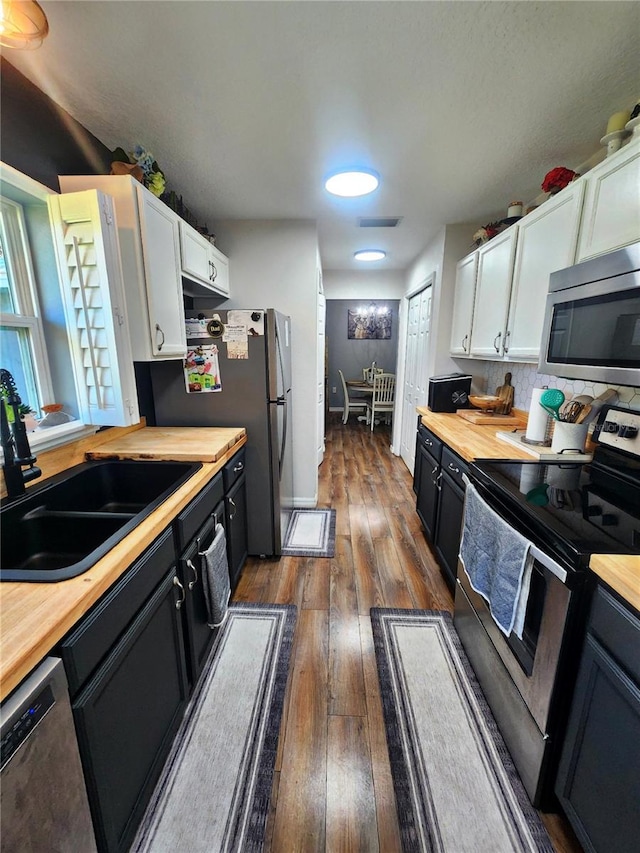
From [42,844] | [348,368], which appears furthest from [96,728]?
[348,368]

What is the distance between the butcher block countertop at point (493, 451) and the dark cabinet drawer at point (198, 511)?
120 cm

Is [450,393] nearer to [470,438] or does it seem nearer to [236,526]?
[470,438]

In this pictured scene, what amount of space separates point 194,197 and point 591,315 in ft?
7.80

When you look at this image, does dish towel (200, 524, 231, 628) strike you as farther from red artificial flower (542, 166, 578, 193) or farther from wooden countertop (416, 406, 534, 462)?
red artificial flower (542, 166, 578, 193)

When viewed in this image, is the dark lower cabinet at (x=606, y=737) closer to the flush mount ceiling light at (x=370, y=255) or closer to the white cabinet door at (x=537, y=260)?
the white cabinet door at (x=537, y=260)

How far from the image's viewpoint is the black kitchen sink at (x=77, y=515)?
1.03m

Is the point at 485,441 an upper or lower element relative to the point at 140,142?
lower

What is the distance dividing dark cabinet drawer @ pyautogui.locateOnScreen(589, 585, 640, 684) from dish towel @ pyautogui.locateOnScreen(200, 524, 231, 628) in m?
1.27

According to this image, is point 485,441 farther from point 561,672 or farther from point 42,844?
point 42,844

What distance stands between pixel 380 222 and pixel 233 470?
2.28 meters

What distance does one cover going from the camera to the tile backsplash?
1592 mm

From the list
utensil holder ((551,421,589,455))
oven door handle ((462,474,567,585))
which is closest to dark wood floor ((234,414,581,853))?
oven door handle ((462,474,567,585))

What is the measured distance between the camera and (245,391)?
207 cm

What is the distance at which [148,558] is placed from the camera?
101 centimetres
